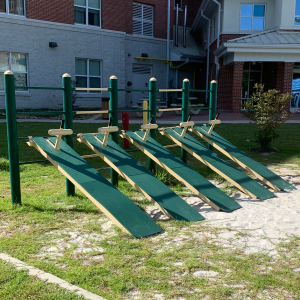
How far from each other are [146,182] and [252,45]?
14008 mm

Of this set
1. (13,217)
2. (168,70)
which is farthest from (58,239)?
(168,70)

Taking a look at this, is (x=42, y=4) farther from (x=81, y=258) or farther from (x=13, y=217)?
(x=81, y=258)

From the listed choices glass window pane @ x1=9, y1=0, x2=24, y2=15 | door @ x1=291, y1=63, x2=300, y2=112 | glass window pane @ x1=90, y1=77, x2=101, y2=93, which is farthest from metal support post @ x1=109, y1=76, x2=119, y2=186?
door @ x1=291, y1=63, x2=300, y2=112

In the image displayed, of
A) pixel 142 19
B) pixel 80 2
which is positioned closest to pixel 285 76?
pixel 142 19

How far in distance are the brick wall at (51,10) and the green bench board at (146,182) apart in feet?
47.7

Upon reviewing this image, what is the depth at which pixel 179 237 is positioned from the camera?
151 inches

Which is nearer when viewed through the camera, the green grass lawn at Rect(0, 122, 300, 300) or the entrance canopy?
the green grass lawn at Rect(0, 122, 300, 300)

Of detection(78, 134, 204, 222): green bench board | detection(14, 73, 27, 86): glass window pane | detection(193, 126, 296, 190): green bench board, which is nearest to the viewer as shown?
detection(78, 134, 204, 222): green bench board

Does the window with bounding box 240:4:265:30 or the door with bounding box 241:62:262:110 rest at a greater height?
the window with bounding box 240:4:265:30

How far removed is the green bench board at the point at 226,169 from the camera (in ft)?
18.1

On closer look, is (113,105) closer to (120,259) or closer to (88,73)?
(120,259)

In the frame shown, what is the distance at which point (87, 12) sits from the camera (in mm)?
19453

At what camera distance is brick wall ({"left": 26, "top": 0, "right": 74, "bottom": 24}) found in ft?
57.8

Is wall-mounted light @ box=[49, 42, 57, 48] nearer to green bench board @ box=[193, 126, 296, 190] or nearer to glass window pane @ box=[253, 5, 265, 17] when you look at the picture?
glass window pane @ box=[253, 5, 265, 17]
